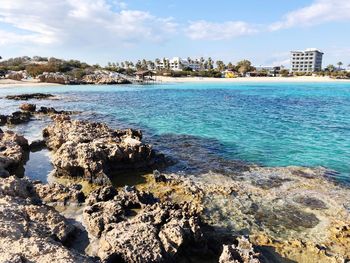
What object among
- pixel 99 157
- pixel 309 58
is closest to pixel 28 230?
pixel 99 157

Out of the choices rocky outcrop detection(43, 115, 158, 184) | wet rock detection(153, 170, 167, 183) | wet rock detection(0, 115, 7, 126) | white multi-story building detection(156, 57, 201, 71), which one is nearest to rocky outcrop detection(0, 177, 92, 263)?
rocky outcrop detection(43, 115, 158, 184)

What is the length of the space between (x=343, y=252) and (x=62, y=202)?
9.98 meters

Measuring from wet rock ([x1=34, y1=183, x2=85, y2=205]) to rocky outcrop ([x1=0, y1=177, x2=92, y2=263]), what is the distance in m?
0.42

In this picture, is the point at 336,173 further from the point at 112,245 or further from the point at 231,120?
the point at 231,120

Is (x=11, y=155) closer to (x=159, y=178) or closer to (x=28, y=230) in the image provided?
(x=159, y=178)

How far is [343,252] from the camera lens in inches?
Result: 403

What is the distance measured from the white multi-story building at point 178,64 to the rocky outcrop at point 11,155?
165 m

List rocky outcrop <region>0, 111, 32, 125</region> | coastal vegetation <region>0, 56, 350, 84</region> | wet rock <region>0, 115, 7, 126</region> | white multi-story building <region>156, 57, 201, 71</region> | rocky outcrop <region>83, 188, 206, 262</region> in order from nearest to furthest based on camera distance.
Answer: rocky outcrop <region>83, 188, 206, 262</region>, rocky outcrop <region>0, 111, 32, 125</region>, wet rock <region>0, 115, 7, 126</region>, coastal vegetation <region>0, 56, 350, 84</region>, white multi-story building <region>156, 57, 201, 71</region>

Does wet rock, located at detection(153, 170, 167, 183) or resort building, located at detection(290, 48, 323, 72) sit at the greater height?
resort building, located at detection(290, 48, 323, 72)

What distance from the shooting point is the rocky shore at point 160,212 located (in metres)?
8.47

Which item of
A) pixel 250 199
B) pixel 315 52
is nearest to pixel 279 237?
pixel 250 199

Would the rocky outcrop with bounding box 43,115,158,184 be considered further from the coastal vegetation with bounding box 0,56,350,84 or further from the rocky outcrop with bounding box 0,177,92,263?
the coastal vegetation with bounding box 0,56,350,84

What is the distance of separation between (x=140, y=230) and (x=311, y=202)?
821 cm

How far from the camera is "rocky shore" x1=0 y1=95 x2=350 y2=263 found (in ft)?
27.8
